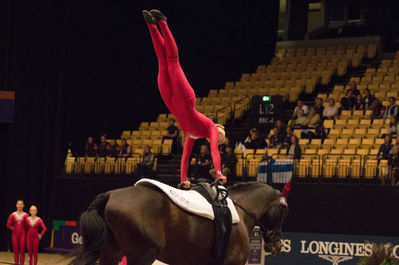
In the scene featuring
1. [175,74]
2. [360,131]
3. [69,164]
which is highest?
[175,74]

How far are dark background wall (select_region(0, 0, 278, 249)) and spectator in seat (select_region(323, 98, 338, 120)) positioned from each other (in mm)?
5738

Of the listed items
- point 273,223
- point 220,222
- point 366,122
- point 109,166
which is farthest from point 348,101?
point 220,222

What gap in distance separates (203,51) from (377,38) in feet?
20.9

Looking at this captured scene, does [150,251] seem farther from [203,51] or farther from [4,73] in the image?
[203,51]

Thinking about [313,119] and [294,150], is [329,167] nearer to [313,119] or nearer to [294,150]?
[294,150]

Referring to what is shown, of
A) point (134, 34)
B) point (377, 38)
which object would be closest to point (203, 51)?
point (134, 34)

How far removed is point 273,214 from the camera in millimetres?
6973

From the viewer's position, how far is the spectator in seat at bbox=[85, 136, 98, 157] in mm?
16891

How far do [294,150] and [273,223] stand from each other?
7439 millimetres

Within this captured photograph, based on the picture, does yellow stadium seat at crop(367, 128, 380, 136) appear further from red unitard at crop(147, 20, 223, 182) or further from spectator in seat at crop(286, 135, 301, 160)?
red unitard at crop(147, 20, 223, 182)

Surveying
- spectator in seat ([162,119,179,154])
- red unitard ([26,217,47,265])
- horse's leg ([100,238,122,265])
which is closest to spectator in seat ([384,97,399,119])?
spectator in seat ([162,119,179,154])

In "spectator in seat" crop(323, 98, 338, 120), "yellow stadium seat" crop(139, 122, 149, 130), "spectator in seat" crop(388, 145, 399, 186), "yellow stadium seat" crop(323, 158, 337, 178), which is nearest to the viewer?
"spectator in seat" crop(388, 145, 399, 186)

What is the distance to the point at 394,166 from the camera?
12992 millimetres

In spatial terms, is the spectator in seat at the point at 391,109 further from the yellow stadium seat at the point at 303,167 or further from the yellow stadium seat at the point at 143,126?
the yellow stadium seat at the point at 143,126
